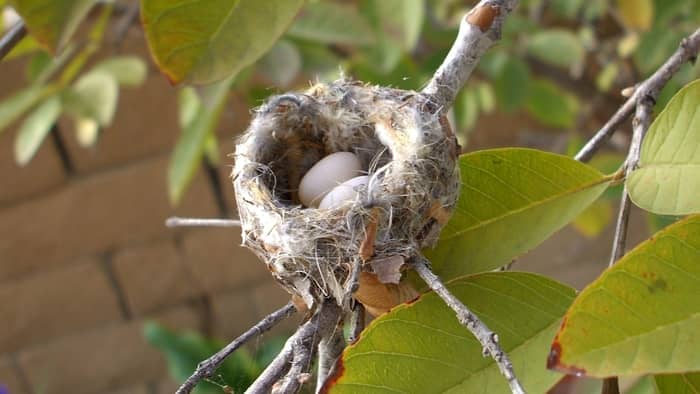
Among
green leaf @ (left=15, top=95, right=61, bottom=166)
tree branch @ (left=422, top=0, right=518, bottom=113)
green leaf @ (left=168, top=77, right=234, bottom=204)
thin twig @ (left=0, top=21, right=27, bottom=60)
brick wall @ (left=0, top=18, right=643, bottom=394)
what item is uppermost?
thin twig @ (left=0, top=21, right=27, bottom=60)

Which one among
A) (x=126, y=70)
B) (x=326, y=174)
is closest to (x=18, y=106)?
(x=126, y=70)

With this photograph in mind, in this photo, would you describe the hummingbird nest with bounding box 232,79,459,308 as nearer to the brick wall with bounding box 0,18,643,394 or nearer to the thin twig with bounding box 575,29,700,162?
the thin twig with bounding box 575,29,700,162

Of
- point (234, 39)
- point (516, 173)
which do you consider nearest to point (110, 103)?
point (234, 39)

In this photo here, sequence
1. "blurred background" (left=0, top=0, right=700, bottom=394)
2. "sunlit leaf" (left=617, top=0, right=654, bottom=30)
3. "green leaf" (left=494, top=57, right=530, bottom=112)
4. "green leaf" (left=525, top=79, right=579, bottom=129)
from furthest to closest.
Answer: "blurred background" (left=0, top=0, right=700, bottom=394)
"green leaf" (left=525, top=79, right=579, bottom=129)
"green leaf" (left=494, top=57, right=530, bottom=112)
"sunlit leaf" (left=617, top=0, right=654, bottom=30)

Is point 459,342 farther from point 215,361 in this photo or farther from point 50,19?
point 50,19

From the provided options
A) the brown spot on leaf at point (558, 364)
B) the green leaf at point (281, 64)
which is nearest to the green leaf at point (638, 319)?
the brown spot on leaf at point (558, 364)

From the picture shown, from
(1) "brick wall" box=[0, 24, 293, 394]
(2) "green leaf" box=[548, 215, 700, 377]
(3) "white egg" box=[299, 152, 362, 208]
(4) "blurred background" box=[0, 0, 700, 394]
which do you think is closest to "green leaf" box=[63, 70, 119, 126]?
(4) "blurred background" box=[0, 0, 700, 394]

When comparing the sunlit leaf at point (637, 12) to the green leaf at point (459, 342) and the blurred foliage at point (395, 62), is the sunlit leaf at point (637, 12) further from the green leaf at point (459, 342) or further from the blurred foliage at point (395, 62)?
the green leaf at point (459, 342)

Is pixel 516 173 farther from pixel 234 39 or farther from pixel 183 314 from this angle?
pixel 183 314
